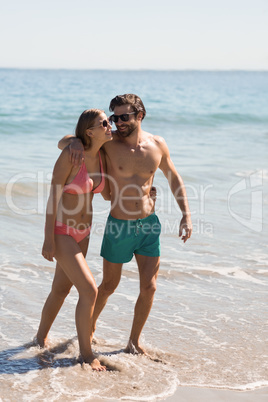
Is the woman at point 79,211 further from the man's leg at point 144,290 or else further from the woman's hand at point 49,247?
the man's leg at point 144,290

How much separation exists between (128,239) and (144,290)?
414 mm

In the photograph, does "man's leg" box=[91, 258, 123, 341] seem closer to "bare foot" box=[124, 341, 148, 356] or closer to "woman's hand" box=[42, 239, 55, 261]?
"bare foot" box=[124, 341, 148, 356]

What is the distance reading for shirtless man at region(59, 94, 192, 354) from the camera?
4.18 meters

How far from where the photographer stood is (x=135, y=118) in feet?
13.8

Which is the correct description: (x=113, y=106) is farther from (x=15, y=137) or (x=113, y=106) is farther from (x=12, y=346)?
(x=15, y=137)

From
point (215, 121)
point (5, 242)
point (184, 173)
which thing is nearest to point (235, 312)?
point (5, 242)

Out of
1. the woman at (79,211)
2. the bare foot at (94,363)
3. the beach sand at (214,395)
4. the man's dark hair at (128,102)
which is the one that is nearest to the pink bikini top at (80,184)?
the woman at (79,211)

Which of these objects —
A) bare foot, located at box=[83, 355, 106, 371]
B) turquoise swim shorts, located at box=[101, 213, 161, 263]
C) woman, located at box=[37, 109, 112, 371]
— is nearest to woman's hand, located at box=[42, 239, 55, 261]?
woman, located at box=[37, 109, 112, 371]

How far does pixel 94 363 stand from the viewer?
403cm

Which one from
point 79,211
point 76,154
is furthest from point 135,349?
point 76,154

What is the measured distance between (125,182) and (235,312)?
1932 mm

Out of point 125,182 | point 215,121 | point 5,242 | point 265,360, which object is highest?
point 215,121

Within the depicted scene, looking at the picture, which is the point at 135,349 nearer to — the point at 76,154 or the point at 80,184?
the point at 80,184

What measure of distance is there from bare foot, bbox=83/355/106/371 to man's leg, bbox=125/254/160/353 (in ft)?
1.36
